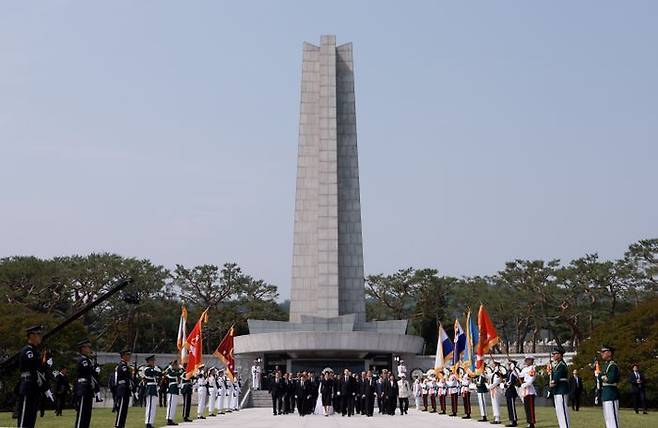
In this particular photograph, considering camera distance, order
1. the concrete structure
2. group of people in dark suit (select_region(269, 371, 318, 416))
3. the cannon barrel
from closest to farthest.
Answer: the cannon barrel → group of people in dark suit (select_region(269, 371, 318, 416)) → the concrete structure

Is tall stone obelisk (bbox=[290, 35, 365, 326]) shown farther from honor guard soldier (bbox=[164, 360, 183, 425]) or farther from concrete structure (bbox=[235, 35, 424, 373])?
honor guard soldier (bbox=[164, 360, 183, 425])

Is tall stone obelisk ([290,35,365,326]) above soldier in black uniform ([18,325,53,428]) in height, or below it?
above

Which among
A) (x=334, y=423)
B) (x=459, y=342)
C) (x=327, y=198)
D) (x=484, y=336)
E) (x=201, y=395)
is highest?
(x=327, y=198)

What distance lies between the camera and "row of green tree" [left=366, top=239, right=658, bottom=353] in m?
61.4

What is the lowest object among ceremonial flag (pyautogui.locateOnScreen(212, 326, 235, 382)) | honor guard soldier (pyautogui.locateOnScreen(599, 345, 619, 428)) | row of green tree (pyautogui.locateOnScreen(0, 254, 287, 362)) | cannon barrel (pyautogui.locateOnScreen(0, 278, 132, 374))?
honor guard soldier (pyautogui.locateOnScreen(599, 345, 619, 428))

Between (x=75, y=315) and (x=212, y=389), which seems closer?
(x=75, y=315)

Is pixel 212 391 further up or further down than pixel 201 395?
further up

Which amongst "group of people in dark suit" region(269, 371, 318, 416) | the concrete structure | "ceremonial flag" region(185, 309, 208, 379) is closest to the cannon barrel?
"ceremonial flag" region(185, 309, 208, 379)

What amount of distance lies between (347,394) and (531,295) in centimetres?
4118

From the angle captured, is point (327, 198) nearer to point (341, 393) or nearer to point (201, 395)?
point (341, 393)

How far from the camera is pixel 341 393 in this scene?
29391mm

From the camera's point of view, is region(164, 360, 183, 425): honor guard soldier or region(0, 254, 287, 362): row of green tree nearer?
region(164, 360, 183, 425): honor guard soldier

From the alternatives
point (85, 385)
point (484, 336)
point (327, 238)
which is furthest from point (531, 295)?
point (85, 385)

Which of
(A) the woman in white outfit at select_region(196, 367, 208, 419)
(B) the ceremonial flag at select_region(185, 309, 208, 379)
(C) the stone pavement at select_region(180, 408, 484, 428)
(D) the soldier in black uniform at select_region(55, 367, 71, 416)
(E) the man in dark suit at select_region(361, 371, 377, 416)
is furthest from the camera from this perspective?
(E) the man in dark suit at select_region(361, 371, 377, 416)
